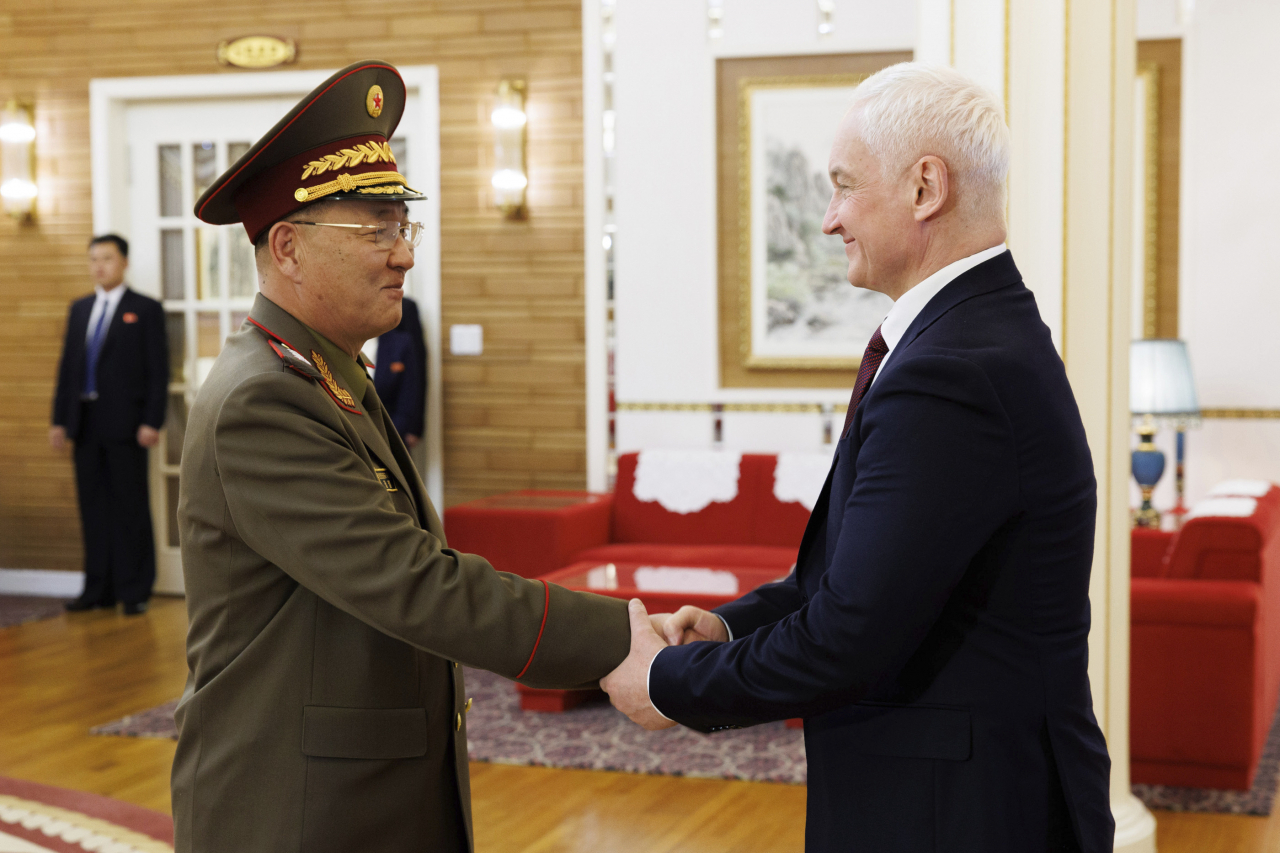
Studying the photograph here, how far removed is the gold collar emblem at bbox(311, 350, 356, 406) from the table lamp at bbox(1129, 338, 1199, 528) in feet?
12.1

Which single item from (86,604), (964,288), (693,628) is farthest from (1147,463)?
(86,604)

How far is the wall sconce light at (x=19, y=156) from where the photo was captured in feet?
20.3

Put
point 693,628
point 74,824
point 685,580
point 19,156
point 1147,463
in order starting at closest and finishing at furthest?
point 693,628, point 74,824, point 685,580, point 1147,463, point 19,156

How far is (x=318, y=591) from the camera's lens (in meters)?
1.38

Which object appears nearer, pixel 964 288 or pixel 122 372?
pixel 964 288

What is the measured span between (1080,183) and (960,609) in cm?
163

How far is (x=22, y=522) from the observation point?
6.39 m

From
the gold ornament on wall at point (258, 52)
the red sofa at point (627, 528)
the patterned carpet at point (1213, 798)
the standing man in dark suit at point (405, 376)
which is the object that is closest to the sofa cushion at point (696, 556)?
the red sofa at point (627, 528)

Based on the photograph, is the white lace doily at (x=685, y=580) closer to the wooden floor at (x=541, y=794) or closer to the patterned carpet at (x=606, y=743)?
the patterned carpet at (x=606, y=743)

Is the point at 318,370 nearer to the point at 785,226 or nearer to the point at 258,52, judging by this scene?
the point at 785,226

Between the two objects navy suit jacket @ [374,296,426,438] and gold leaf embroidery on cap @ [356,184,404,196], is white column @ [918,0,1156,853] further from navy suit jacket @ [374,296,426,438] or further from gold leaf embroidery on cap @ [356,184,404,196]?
navy suit jacket @ [374,296,426,438]

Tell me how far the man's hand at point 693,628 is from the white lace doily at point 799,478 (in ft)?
11.7

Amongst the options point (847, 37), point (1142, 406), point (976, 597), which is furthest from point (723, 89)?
point (976, 597)

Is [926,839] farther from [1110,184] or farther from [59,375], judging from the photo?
[59,375]
